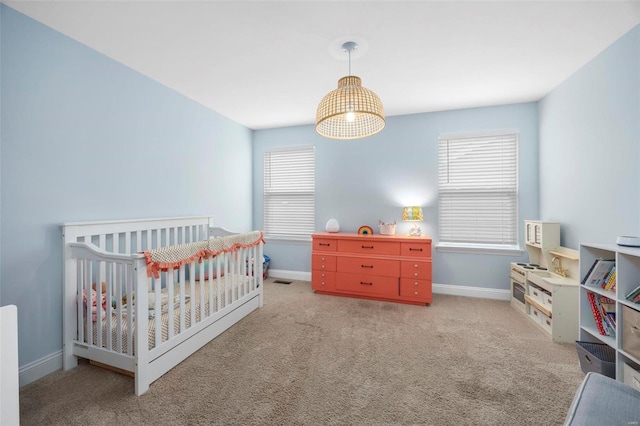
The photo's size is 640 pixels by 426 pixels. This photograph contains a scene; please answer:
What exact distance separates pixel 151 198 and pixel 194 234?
65 cm

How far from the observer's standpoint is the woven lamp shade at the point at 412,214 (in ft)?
11.0

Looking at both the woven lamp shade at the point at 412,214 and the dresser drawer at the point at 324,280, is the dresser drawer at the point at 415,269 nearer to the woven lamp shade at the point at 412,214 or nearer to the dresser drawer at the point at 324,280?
the woven lamp shade at the point at 412,214

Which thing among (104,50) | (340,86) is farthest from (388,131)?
(104,50)

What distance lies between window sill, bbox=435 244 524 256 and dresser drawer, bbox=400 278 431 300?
0.63 metres

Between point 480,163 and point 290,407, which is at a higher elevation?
point 480,163

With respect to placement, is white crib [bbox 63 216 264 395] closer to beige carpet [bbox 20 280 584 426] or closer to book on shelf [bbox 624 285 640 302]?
beige carpet [bbox 20 280 584 426]

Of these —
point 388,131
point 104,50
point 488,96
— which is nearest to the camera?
point 104,50

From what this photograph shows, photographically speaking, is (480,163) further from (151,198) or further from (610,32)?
(151,198)

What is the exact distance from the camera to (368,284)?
3262 millimetres

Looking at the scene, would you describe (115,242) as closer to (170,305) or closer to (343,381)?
(170,305)

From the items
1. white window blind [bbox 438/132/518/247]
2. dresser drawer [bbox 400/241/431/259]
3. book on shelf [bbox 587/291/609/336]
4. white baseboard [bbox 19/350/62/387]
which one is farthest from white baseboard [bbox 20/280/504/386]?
book on shelf [bbox 587/291/609/336]

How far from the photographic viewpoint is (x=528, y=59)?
223 centimetres

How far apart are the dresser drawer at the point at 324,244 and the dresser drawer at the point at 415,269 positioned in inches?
33.5

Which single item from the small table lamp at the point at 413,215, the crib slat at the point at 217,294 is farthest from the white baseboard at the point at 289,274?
the crib slat at the point at 217,294
